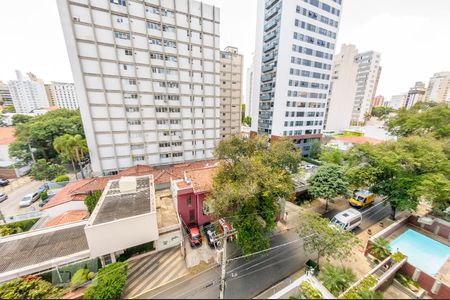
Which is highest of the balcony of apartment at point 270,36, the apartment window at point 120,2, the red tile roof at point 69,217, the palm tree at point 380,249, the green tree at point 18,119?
the balcony of apartment at point 270,36

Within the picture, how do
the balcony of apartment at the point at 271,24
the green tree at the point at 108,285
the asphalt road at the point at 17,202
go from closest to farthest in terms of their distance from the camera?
the green tree at the point at 108,285 → the asphalt road at the point at 17,202 → the balcony of apartment at the point at 271,24

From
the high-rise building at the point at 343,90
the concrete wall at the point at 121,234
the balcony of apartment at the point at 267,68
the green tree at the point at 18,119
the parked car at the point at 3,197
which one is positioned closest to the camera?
the concrete wall at the point at 121,234

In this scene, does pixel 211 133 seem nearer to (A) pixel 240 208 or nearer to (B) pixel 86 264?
(A) pixel 240 208

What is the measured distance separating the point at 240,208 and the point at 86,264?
39.3 ft

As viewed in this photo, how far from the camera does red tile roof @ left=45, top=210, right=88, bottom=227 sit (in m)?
16.2

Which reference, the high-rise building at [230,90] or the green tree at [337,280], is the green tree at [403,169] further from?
the high-rise building at [230,90]

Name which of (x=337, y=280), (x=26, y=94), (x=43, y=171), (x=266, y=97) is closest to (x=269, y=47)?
(x=266, y=97)

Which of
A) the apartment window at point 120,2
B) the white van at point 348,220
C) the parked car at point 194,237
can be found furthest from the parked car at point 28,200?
the white van at point 348,220

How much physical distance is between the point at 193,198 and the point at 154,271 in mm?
6439

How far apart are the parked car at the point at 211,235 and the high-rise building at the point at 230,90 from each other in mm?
26917

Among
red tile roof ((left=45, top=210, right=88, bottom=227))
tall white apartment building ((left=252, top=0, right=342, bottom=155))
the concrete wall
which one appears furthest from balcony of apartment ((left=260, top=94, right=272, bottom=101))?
red tile roof ((left=45, top=210, right=88, bottom=227))

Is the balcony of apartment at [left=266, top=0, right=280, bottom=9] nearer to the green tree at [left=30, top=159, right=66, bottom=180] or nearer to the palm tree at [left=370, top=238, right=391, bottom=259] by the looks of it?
the palm tree at [left=370, top=238, right=391, bottom=259]

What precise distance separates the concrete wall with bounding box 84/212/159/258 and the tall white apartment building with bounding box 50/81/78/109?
427 ft

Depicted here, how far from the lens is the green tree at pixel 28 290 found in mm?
9211
